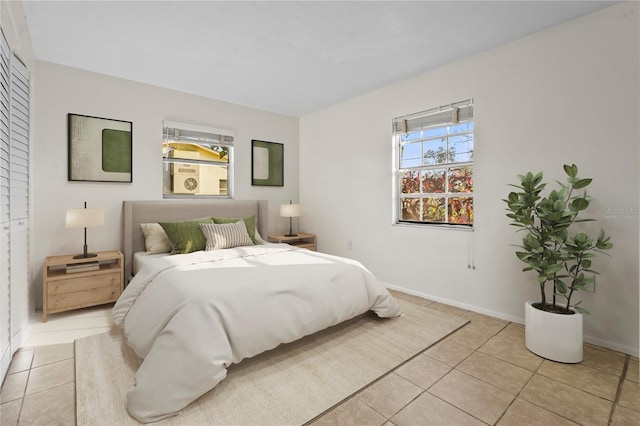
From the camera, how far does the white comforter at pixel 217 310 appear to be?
5.52ft

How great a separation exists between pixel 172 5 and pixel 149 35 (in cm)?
56

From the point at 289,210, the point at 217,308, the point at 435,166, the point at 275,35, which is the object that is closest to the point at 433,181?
the point at 435,166

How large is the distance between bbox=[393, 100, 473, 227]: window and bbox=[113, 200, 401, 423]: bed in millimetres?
1321

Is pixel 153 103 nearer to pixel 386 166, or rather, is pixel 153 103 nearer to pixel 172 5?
pixel 172 5

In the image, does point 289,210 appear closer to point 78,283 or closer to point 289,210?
point 289,210

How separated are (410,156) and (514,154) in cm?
119

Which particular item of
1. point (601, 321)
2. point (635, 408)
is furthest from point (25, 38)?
point (601, 321)

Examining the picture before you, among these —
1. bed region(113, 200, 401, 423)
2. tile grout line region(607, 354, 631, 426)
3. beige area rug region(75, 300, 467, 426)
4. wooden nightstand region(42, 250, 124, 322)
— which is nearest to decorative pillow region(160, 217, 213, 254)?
bed region(113, 200, 401, 423)

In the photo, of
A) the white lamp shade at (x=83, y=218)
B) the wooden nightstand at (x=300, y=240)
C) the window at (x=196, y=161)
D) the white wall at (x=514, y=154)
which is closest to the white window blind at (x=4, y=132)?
the white lamp shade at (x=83, y=218)

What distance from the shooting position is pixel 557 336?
2.22 meters

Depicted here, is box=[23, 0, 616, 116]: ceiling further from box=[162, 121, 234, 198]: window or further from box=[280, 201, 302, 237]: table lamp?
box=[280, 201, 302, 237]: table lamp

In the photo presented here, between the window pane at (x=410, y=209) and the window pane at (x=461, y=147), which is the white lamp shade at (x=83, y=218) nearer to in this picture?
the window pane at (x=410, y=209)

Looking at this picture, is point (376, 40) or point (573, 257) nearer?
point (573, 257)

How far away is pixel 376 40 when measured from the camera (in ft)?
9.12
